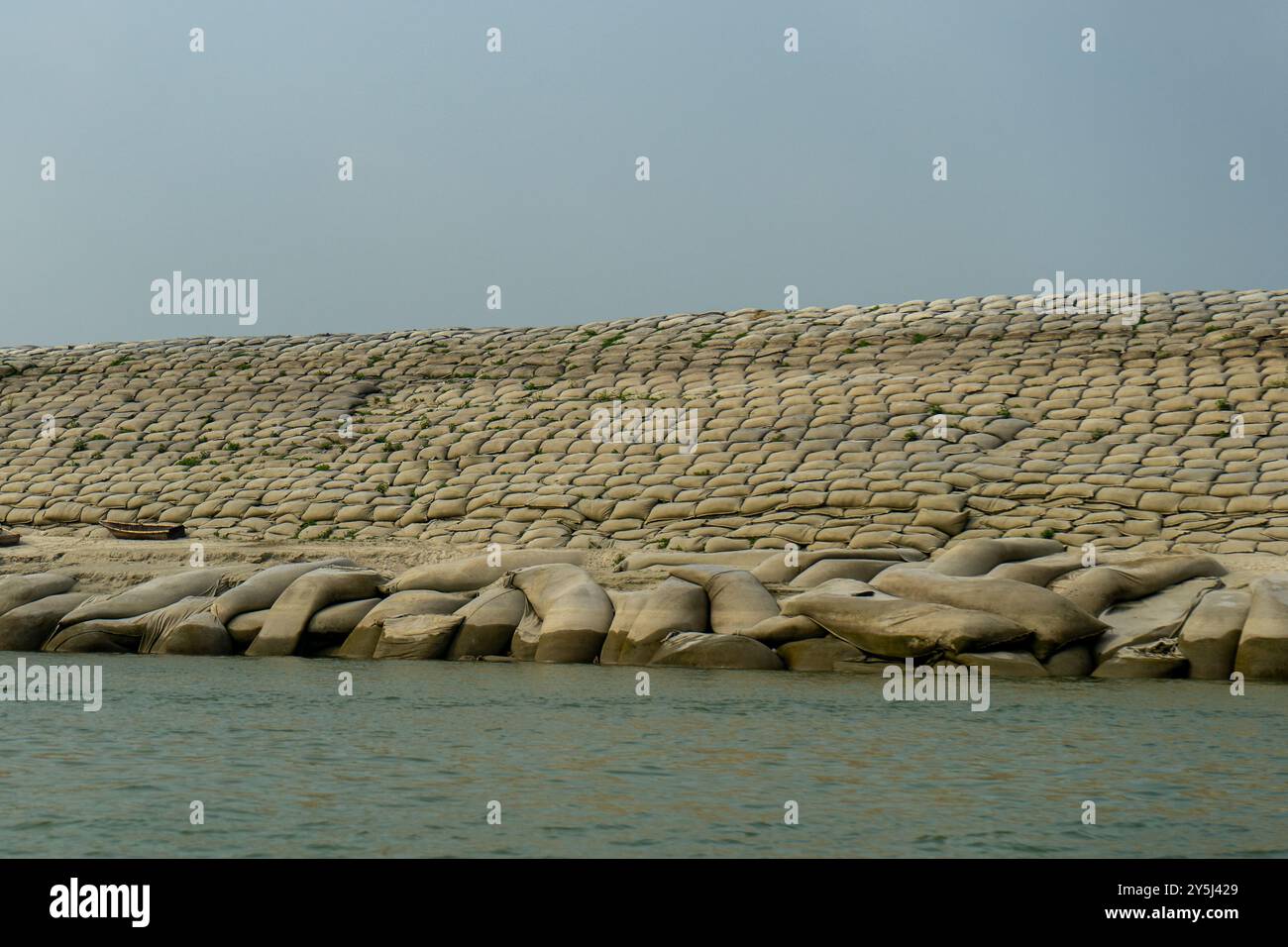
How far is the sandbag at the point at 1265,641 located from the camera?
26.6 feet

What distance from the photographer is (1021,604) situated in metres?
8.70

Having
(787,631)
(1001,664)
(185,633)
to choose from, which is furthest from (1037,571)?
(185,633)

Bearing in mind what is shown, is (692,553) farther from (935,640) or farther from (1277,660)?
(1277,660)

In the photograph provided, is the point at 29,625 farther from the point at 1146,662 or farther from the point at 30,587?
the point at 1146,662

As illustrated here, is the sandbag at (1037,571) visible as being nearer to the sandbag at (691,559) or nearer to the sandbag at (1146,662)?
the sandbag at (1146,662)

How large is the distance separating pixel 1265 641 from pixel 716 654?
3.45 meters

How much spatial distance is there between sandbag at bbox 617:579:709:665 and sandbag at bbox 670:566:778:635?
0.09 metres

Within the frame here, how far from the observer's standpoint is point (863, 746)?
5965mm

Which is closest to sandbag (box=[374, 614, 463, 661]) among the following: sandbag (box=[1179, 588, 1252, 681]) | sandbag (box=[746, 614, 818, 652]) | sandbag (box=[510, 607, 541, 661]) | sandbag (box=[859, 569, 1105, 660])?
sandbag (box=[510, 607, 541, 661])

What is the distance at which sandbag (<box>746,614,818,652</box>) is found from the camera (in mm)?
8930

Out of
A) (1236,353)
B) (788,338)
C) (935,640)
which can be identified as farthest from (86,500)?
(1236,353)

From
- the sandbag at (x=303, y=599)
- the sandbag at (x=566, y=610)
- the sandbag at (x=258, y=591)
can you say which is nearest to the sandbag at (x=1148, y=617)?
the sandbag at (x=566, y=610)

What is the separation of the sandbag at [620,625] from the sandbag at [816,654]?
1.08m

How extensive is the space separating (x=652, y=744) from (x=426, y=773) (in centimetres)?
112
